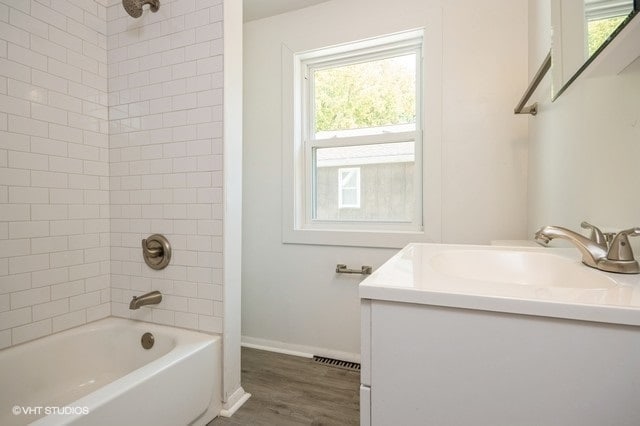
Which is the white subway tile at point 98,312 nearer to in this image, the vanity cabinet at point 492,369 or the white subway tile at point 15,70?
the white subway tile at point 15,70

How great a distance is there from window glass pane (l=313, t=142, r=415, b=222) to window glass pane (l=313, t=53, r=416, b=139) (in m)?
0.14

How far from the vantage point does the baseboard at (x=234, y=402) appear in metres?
1.42

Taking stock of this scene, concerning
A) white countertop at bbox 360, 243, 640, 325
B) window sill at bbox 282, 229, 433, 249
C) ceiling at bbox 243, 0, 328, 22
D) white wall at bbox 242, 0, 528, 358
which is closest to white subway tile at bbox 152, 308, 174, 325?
white wall at bbox 242, 0, 528, 358

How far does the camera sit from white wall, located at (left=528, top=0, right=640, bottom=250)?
0.73m

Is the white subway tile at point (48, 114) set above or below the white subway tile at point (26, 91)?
below

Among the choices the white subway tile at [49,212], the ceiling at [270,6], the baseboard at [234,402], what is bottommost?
the baseboard at [234,402]

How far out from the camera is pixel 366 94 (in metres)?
2.02

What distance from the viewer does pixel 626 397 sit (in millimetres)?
432

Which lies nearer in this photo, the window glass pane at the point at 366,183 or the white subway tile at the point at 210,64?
the white subway tile at the point at 210,64

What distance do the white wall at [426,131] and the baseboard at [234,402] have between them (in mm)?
562

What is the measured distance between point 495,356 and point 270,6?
2.31m

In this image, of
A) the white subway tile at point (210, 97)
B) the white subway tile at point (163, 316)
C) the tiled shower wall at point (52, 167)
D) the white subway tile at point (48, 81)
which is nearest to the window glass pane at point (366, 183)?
the white subway tile at point (210, 97)

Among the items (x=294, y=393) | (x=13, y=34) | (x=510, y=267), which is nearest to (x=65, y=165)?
(x=13, y=34)

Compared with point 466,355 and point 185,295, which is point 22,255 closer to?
point 185,295
